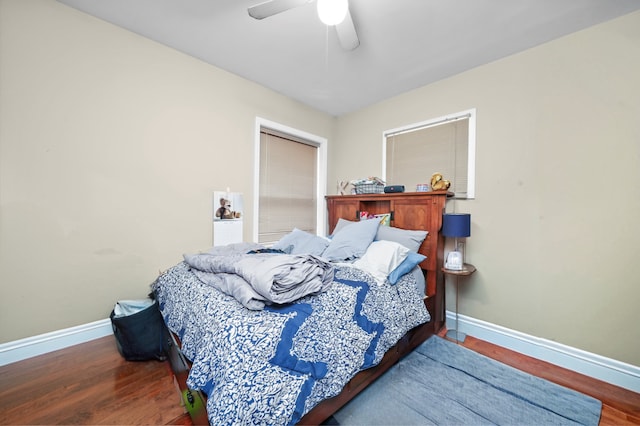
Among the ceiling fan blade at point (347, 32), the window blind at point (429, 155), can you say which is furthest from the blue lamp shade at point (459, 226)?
the ceiling fan blade at point (347, 32)

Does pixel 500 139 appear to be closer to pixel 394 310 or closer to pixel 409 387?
pixel 394 310

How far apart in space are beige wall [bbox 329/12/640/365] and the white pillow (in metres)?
0.97

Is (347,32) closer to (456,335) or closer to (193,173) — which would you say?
(193,173)

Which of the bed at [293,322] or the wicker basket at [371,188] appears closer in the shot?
the bed at [293,322]

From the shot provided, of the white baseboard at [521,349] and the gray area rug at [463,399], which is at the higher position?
the white baseboard at [521,349]

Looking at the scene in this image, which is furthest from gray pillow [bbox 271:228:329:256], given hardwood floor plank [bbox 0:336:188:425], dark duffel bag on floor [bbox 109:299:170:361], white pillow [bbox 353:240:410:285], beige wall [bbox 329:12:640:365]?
beige wall [bbox 329:12:640:365]

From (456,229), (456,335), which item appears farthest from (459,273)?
(456,335)

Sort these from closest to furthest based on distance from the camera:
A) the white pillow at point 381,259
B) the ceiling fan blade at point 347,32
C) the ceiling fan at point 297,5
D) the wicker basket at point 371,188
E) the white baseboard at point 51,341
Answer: the ceiling fan at point 297,5 → the ceiling fan blade at point 347,32 → the white baseboard at point 51,341 → the white pillow at point 381,259 → the wicker basket at point 371,188

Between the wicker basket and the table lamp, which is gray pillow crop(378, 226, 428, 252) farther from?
the wicker basket

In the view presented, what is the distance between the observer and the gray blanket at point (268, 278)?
122cm

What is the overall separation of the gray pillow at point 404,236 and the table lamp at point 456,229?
201 millimetres

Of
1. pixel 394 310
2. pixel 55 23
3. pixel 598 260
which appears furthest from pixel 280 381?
pixel 55 23

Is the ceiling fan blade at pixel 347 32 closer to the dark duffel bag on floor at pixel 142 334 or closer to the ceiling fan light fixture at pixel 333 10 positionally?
the ceiling fan light fixture at pixel 333 10

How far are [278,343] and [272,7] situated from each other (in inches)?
74.3
